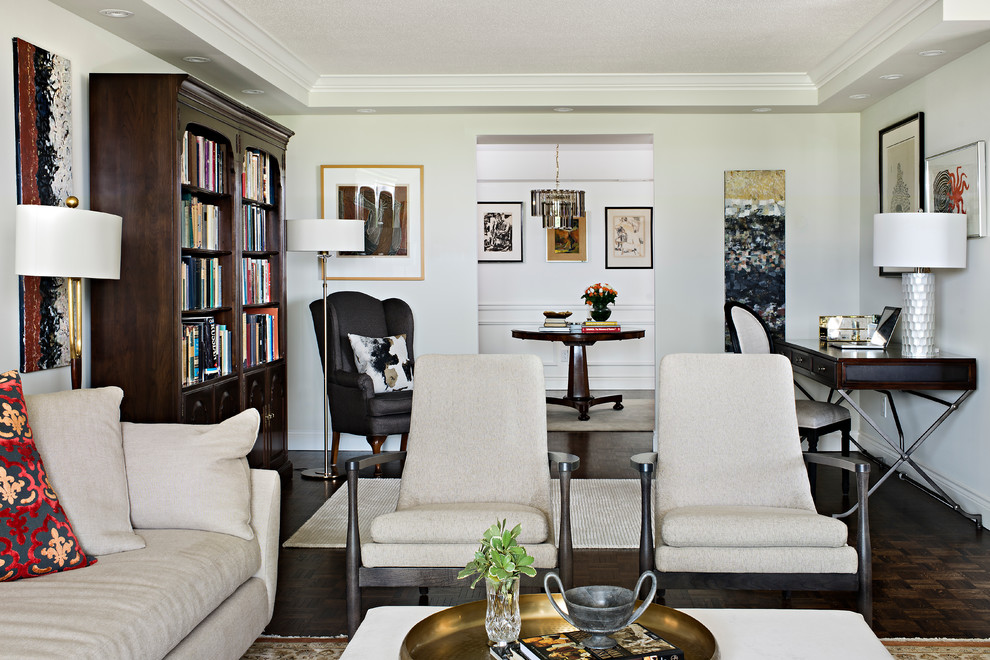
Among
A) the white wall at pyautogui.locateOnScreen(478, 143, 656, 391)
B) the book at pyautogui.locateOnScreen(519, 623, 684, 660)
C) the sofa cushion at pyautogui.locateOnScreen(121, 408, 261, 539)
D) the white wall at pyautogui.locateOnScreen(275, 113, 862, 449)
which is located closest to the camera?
the book at pyautogui.locateOnScreen(519, 623, 684, 660)

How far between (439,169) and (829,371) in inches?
123

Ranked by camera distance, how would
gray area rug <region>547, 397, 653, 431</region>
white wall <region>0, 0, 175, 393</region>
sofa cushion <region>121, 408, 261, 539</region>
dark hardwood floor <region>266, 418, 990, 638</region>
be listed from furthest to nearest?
gray area rug <region>547, 397, 653, 431</region> → white wall <region>0, 0, 175, 393</region> → dark hardwood floor <region>266, 418, 990, 638</region> → sofa cushion <region>121, 408, 261, 539</region>

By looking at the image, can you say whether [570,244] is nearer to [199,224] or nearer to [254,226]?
[254,226]

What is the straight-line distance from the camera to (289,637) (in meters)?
3.05

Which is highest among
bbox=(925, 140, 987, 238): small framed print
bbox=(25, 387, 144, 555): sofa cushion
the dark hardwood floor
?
bbox=(925, 140, 987, 238): small framed print

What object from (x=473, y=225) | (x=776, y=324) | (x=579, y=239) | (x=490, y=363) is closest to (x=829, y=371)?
(x=776, y=324)

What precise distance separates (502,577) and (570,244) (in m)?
7.83

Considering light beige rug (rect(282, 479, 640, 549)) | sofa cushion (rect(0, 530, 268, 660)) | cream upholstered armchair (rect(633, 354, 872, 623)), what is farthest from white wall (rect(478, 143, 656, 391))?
sofa cushion (rect(0, 530, 268, 660))

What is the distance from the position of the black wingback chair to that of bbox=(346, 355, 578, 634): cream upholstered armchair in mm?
2167

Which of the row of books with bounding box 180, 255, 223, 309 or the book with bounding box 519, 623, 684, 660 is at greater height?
the row of books with bounding box 180, 255, 223, 309

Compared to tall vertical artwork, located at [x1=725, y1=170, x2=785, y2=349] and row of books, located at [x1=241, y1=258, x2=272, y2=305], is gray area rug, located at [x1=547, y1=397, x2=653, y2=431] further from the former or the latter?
row of books, located at [x1=241, y1=258, x2=272, y2=305]

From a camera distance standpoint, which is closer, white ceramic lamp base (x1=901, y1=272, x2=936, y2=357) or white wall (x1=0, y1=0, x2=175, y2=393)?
white wall (x1=0, y1=0, x2=175, y2=393)

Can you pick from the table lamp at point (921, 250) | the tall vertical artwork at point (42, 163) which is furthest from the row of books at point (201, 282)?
the table lamp at point (921, 250)

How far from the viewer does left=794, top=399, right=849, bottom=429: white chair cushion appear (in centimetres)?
480
